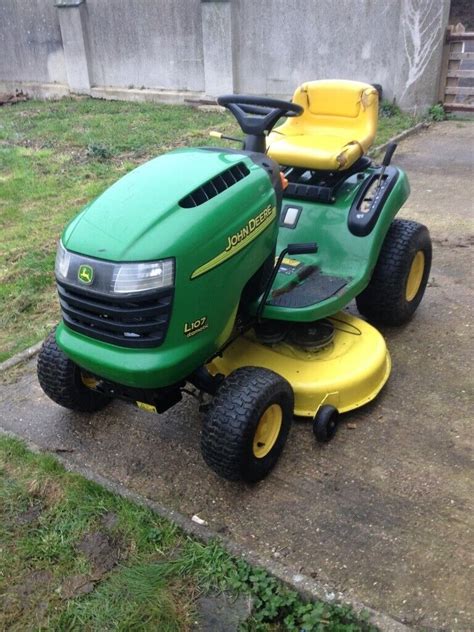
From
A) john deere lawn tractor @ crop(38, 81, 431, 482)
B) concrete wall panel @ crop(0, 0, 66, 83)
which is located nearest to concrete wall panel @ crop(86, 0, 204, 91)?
concrete wall panel @ crop(0, 0, 66, 83)

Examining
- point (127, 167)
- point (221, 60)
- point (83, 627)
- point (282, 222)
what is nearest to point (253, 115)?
point (282, 222)

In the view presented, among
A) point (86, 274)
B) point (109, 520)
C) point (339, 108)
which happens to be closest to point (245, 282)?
point (86, 274)

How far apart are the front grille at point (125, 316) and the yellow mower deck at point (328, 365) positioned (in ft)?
2.36

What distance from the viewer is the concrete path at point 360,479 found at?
2.09 meters

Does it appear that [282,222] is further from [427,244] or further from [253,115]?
[427,244]

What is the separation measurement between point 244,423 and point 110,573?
27.0 inches

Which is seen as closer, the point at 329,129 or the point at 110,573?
the point at 110,573

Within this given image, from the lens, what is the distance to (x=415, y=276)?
11.6 feet

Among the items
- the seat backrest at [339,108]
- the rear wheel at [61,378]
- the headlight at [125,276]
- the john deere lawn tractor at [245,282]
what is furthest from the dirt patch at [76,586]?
the seat backrest at [339,108]

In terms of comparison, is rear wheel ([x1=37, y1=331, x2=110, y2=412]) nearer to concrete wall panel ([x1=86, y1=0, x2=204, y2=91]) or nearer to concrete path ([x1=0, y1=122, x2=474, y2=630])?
concrete path ([x1=0, y1=122, x2=474, y2=630])

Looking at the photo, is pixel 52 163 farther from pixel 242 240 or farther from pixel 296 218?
pixel 242 240

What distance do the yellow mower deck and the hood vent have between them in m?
0.82

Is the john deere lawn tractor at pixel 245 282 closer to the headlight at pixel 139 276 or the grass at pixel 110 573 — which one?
the headlight at pixel 139 276

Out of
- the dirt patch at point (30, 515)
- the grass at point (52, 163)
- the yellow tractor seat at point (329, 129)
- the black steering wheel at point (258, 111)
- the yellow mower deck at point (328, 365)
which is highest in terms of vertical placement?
the black steering wheel at point (258, 111)
